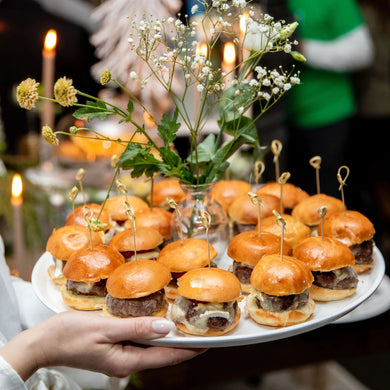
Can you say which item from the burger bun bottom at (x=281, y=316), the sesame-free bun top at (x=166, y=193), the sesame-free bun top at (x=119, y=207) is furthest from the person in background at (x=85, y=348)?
the sesame-free bun top at (x=166, y=193)

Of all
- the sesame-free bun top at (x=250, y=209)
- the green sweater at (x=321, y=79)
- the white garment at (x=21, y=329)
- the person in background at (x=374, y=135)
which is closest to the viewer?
the white garment at (x=21, y=329)

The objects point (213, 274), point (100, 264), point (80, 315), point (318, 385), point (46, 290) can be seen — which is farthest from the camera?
point (318, 385)

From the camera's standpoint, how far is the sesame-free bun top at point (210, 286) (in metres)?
1.43

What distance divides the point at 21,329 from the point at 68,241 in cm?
32

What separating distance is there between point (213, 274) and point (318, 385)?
7.64ft

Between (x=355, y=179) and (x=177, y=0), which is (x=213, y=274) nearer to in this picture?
(x=177, y=0)

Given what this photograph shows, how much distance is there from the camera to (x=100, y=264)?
1.58 metres

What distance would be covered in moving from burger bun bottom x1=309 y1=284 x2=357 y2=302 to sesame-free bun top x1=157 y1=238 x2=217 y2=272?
1.08 ft

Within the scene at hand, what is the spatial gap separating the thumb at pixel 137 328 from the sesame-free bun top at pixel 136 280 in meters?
0.12

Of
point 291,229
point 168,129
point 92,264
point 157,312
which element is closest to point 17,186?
point 92,264

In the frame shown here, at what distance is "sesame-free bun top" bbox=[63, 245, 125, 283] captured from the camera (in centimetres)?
157

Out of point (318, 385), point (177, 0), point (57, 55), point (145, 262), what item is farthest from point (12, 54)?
point (318, 385)

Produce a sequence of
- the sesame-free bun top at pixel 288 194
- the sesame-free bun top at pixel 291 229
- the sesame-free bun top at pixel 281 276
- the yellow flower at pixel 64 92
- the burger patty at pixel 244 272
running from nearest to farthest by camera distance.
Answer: the yellow flower at pixel 64 92
the sesame-free bun top at pixel 281 276
the burger patty at pixel 244 272
the sesame-free bun top at pixel 291 229
the sesame-free bun top at pixel 288 194

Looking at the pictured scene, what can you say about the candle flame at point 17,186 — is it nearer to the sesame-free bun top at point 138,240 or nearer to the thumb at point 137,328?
the sesame-free bun top at point 138,240
